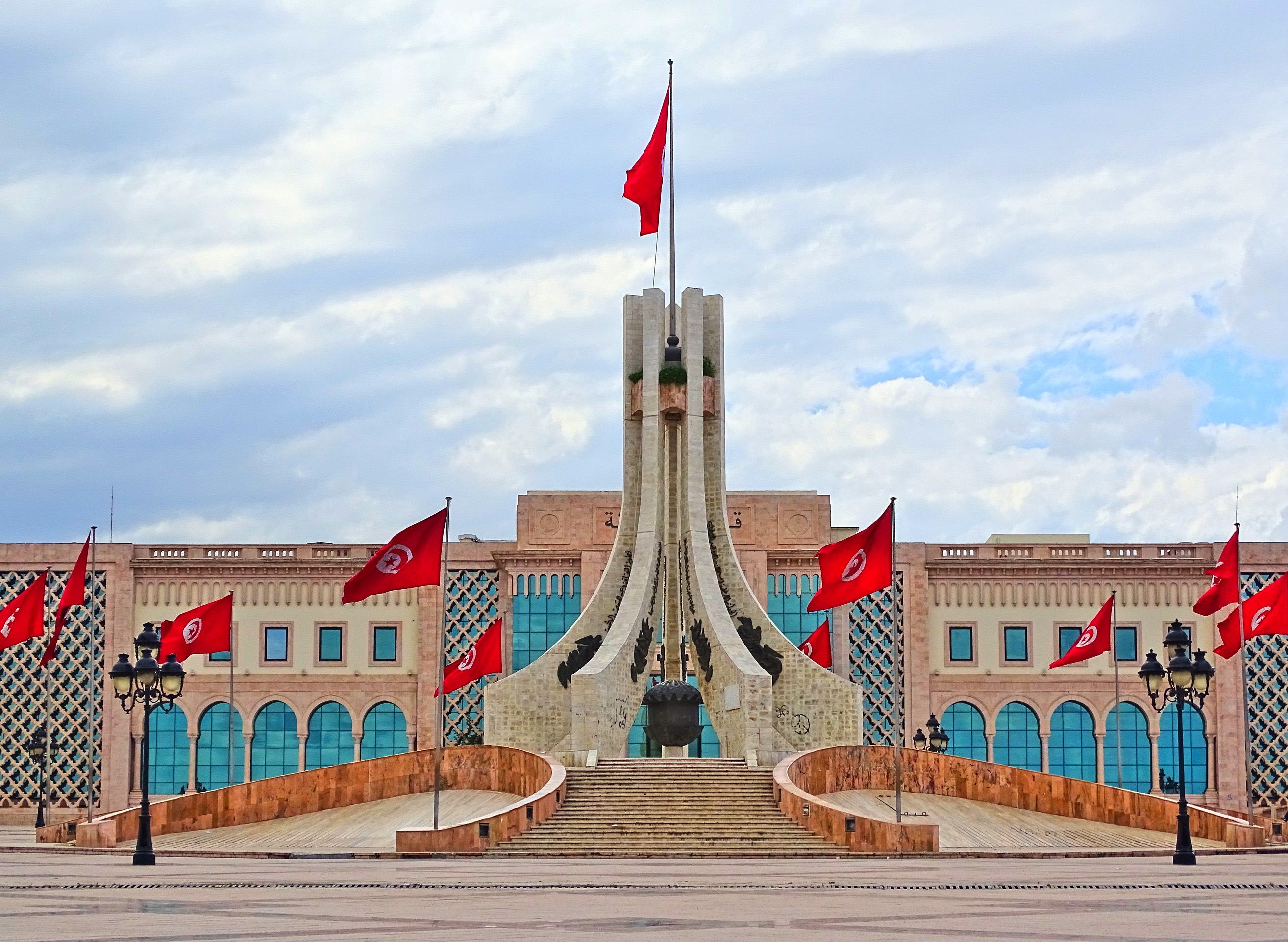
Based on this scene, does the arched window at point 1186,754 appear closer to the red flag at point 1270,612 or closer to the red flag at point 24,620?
the red flag at point 1270,612

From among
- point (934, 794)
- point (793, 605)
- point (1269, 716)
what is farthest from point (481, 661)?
point (1269, 716)

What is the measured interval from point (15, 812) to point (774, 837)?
2646 centimetres

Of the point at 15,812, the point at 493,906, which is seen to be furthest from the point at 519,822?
the point at 15,812

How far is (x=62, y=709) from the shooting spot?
150 ft

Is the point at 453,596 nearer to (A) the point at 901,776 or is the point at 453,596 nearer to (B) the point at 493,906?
(A) the point at 901,776

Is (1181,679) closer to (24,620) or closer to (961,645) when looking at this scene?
(24,620)

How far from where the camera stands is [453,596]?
4641 centimetres

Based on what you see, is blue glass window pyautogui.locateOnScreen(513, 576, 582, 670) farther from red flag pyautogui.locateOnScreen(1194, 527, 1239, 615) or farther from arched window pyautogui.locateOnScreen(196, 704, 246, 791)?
red flag pyautogui.locateOnScreen(1194, 527, 1239, 615)

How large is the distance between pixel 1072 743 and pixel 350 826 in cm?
2355

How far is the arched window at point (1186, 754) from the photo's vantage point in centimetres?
4506

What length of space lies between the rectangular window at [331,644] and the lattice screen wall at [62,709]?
5.56m

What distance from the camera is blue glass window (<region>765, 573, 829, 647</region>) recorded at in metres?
45.7

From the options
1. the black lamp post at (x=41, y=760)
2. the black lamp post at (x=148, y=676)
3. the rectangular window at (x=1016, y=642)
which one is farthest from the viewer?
the rectangular window at (x=1016, y=642)

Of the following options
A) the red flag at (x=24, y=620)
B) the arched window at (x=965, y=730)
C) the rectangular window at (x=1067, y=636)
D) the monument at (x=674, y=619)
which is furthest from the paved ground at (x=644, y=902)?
the rectangular window at (x=1067, y=636)
